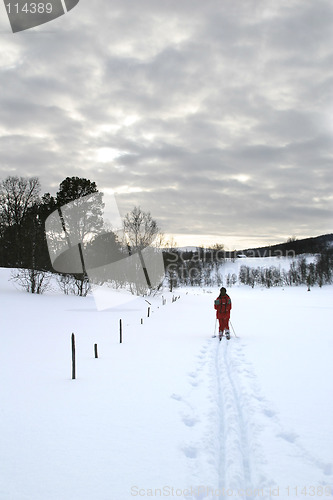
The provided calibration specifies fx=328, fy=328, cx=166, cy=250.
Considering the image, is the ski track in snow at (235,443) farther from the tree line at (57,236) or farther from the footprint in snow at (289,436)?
the tree line at (57,236)

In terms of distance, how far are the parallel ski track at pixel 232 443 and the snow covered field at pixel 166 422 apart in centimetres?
2

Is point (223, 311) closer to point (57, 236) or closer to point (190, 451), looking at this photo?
point (190, 451)

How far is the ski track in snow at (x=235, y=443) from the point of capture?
3.84 m

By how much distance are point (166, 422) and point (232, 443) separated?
127 centimetres

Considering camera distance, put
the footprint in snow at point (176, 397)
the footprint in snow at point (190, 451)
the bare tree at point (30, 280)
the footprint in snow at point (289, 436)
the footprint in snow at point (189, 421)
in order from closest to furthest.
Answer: the footprint in snow at point (190, 451), the footprint in snow at point (289, 436), the footprint in snow at point (189, 421), the footprint in snow at point (176, 397), the bare tree at point (30, 280)

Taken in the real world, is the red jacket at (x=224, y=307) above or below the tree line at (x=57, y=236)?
below

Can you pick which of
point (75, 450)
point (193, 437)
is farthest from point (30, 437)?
point (193, 437)

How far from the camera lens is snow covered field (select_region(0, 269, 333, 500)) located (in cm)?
390

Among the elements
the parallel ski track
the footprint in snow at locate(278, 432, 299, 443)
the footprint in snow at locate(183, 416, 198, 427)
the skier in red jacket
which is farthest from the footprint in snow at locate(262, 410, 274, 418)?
the skier in red jacket

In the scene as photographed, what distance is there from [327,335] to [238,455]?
440 inches

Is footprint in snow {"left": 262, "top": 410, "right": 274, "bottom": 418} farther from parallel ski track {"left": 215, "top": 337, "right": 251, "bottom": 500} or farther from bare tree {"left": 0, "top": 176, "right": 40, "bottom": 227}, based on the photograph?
bare tree {"left": 0, "top": 176, "right": 40, "bottom": 227}

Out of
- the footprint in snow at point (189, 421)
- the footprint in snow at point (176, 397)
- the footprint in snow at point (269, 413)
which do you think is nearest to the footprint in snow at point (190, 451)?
the footprint in snow at point (189, 421)

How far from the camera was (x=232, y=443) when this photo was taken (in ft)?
15.4

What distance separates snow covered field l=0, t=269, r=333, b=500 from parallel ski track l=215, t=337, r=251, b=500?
0.05 ft
